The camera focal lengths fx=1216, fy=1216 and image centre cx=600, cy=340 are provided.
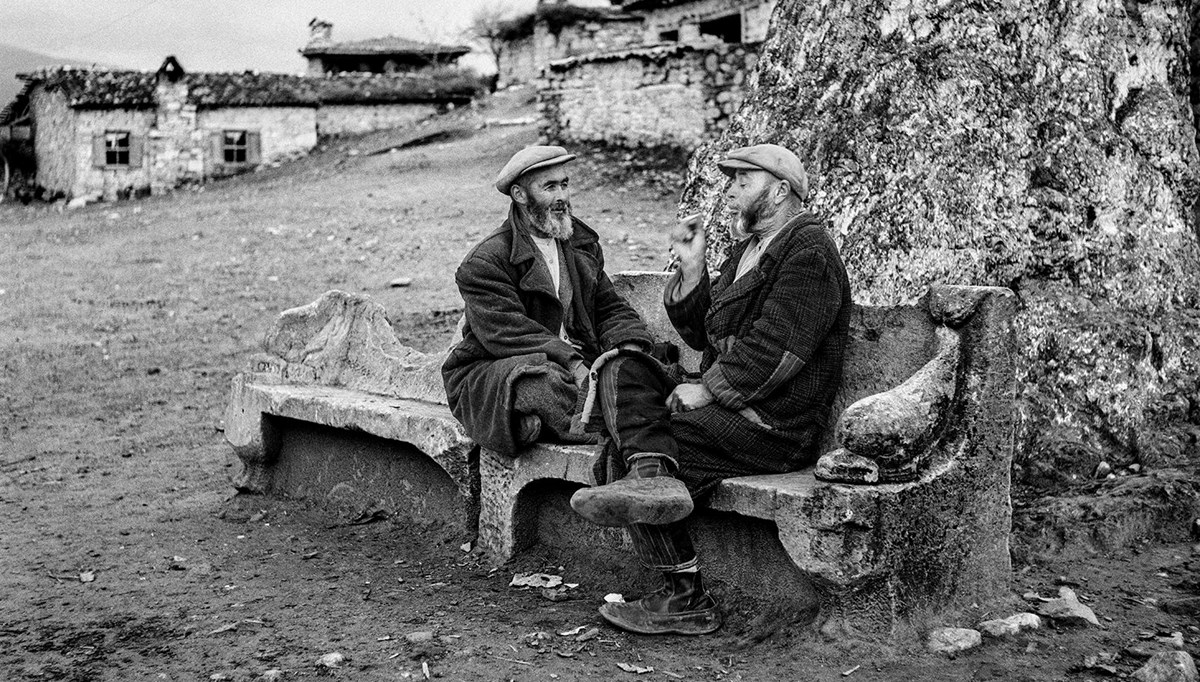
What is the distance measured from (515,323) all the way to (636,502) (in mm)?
1246

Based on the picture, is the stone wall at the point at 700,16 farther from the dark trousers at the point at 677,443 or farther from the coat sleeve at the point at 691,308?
the dark trousers at the point at 677,443

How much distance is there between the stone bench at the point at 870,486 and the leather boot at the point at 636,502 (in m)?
0.23

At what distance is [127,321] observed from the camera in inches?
480

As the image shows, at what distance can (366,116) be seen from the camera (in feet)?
87.8

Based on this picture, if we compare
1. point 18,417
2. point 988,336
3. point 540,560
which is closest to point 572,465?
point 540,560

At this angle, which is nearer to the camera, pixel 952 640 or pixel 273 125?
pixel 952 640

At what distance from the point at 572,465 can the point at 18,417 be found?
20.1 feet

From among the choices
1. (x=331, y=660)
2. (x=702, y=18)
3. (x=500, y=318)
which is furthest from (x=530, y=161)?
(x=702, y=18)

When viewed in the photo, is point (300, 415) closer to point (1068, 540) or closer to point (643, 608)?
point (643, 608)

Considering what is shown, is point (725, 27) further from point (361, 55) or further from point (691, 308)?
point (691, 308)

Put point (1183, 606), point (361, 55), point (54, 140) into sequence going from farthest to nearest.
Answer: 1. point (361, 55)
2. point (54, 140)
3. point (1183, 606)

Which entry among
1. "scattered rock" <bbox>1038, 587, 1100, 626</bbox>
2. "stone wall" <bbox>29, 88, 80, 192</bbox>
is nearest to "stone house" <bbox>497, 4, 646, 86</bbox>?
"stone wall" <bbox>29, 88, 80, 192</bbox>

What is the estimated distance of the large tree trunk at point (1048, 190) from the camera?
5.40m

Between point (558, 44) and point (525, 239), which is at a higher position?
point (558, 44)
